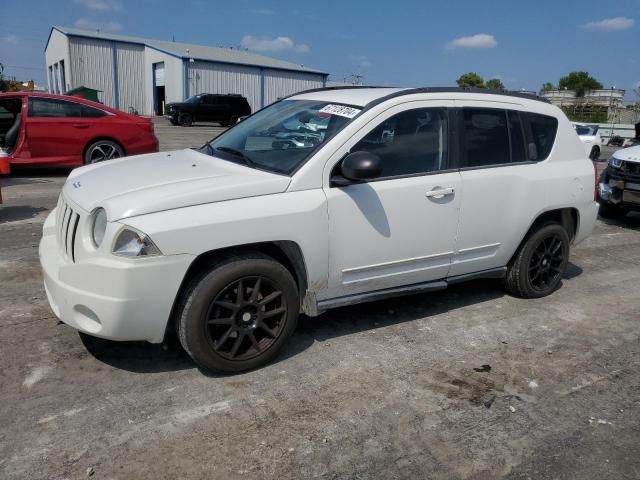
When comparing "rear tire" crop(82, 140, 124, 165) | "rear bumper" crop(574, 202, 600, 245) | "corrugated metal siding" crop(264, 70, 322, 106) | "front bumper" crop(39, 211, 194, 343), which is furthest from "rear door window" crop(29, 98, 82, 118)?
"corrugated metal siding" crop(264, 70, 322, 106)

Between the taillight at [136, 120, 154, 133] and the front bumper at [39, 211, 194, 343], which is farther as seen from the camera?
the taillight at [136, 120, 154, 133]

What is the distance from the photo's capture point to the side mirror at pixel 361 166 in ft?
11.3

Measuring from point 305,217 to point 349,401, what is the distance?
1126 mm

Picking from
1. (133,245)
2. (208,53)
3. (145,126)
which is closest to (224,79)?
(208,53)

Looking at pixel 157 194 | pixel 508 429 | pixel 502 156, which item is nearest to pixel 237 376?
pixel 157 194

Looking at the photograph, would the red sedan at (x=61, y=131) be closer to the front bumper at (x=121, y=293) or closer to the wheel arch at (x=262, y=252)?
the front bumper at (x=121, y=293)

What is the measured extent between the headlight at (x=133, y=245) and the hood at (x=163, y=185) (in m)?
0.10

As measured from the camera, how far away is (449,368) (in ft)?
12.1

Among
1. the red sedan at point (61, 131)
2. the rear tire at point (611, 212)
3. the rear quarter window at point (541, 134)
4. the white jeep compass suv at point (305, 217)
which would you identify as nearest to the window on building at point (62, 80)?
the red sedan at point (61, 131)

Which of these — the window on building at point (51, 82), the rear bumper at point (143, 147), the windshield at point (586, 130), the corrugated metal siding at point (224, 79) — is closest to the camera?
the rear bumper at point (143, 147)

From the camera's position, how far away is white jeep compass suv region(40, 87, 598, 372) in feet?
10.1

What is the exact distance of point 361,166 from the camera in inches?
135

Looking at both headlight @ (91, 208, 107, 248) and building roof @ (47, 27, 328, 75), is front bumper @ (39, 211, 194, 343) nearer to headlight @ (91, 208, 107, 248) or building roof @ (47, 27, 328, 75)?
headlight @ (91, 208, 107, 248)

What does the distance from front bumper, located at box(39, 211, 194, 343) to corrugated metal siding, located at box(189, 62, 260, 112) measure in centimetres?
4037
